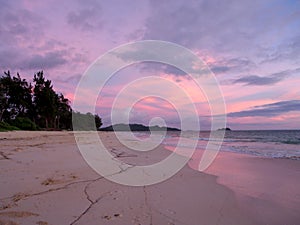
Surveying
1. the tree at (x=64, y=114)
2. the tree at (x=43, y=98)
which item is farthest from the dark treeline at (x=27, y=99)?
the tree at (x=64, y=114)

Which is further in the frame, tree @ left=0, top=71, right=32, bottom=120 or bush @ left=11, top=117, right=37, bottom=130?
tree @ left=0, top=71, right=32, bottom=120

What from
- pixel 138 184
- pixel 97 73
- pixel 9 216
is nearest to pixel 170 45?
pixel 97 73

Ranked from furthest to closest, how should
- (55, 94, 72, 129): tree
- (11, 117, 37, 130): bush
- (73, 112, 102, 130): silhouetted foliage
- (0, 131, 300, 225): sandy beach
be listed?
(73, 112, 102, 130): silhouetted foliage → (55, 94, 72, 129): tree → (11, 117, 37, 130): bush → (0, 131, 300, 225): sandy beach

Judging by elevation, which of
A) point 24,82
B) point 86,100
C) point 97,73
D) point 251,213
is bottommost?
point 251,213

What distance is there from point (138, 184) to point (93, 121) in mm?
78681

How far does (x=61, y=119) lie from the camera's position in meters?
67.1

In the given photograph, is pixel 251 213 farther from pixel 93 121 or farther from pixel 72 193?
pixel 93 121

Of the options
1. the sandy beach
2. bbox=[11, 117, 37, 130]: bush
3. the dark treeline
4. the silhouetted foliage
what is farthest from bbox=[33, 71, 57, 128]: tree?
the sandy beach

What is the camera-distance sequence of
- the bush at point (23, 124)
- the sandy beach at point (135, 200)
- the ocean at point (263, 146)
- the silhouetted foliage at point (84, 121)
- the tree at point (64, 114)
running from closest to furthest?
the sandy beach at point (135, 200), the ocean at point (263, 146), the bush at point (23, 124), the tree at point (64, 114), the silhouetted foliage at point (84, 121)

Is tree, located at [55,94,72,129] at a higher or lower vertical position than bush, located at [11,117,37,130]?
higher

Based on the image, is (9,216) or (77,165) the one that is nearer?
(9,216)

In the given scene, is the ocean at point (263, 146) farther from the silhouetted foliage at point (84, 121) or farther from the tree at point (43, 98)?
the silhouetted foliage at point (84, 121)

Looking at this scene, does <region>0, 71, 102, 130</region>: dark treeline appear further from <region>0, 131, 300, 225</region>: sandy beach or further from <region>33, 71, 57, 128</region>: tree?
<region>0, 131, 300, 225</region>: sandy beach

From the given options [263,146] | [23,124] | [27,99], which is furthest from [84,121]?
[263,146]
